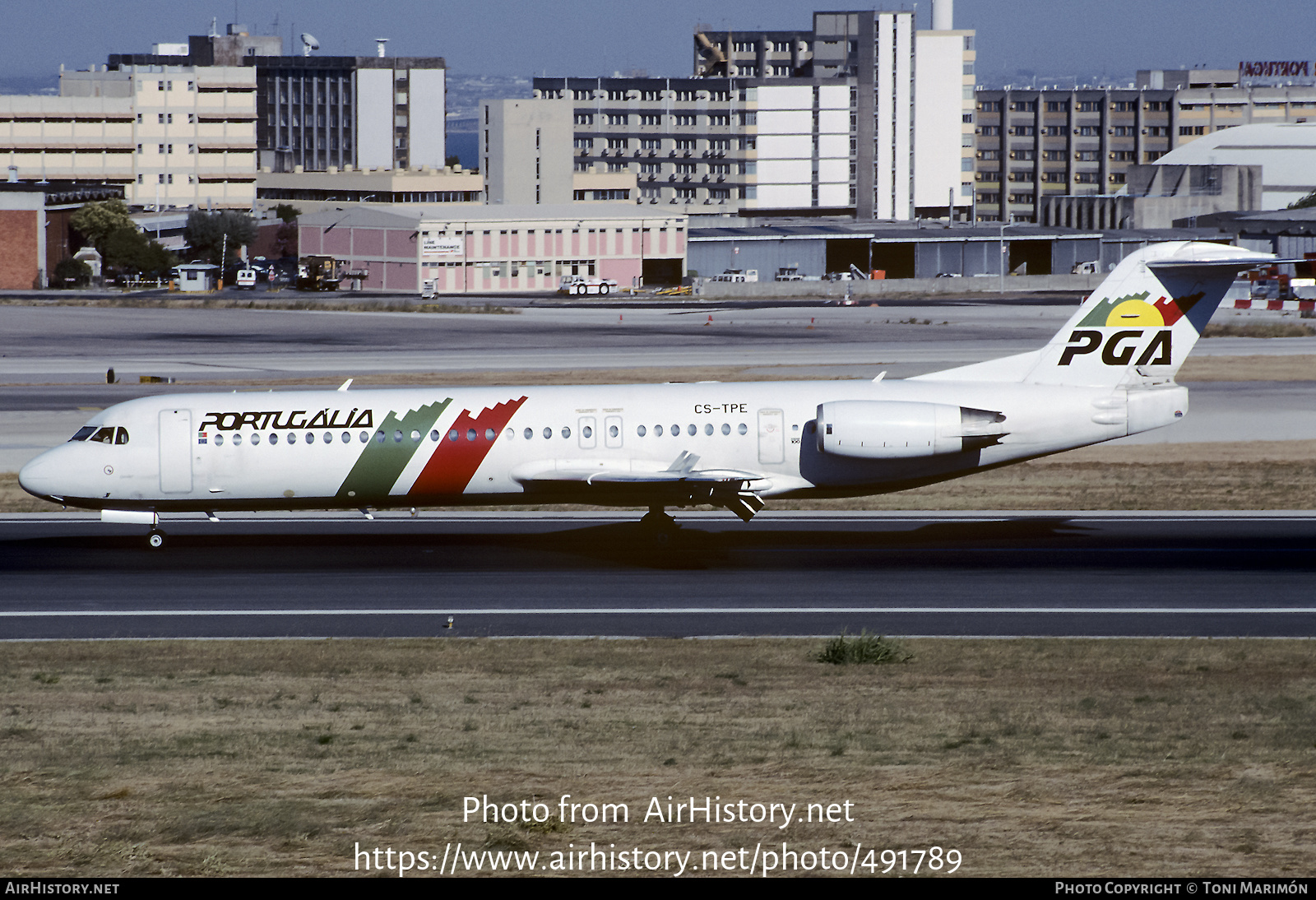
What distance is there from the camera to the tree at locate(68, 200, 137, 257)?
144 meters

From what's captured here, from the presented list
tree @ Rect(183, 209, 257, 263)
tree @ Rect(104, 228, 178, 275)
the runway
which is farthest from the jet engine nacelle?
tree @ Rect(183, 209, 257, 263)

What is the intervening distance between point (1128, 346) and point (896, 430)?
5303 millimetres

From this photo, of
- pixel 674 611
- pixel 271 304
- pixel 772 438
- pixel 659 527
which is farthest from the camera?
pixel 271 304

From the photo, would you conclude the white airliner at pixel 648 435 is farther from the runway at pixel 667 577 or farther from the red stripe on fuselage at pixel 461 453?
the runway at pixel 667 577

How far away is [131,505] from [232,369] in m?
38.1

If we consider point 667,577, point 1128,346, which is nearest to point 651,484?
point 667,577

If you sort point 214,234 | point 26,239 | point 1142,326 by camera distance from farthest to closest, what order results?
point 214,234 < point 26,239 < point 1142,326

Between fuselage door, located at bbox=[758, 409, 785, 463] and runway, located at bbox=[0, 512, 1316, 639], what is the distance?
2135mm

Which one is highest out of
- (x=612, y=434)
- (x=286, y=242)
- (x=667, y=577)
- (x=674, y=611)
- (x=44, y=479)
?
(x=286, y=242)

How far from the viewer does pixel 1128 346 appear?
30.5 meters

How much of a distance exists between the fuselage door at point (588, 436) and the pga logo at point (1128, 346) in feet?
32.7

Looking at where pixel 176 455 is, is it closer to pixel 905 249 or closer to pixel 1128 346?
pixel 1128 346
